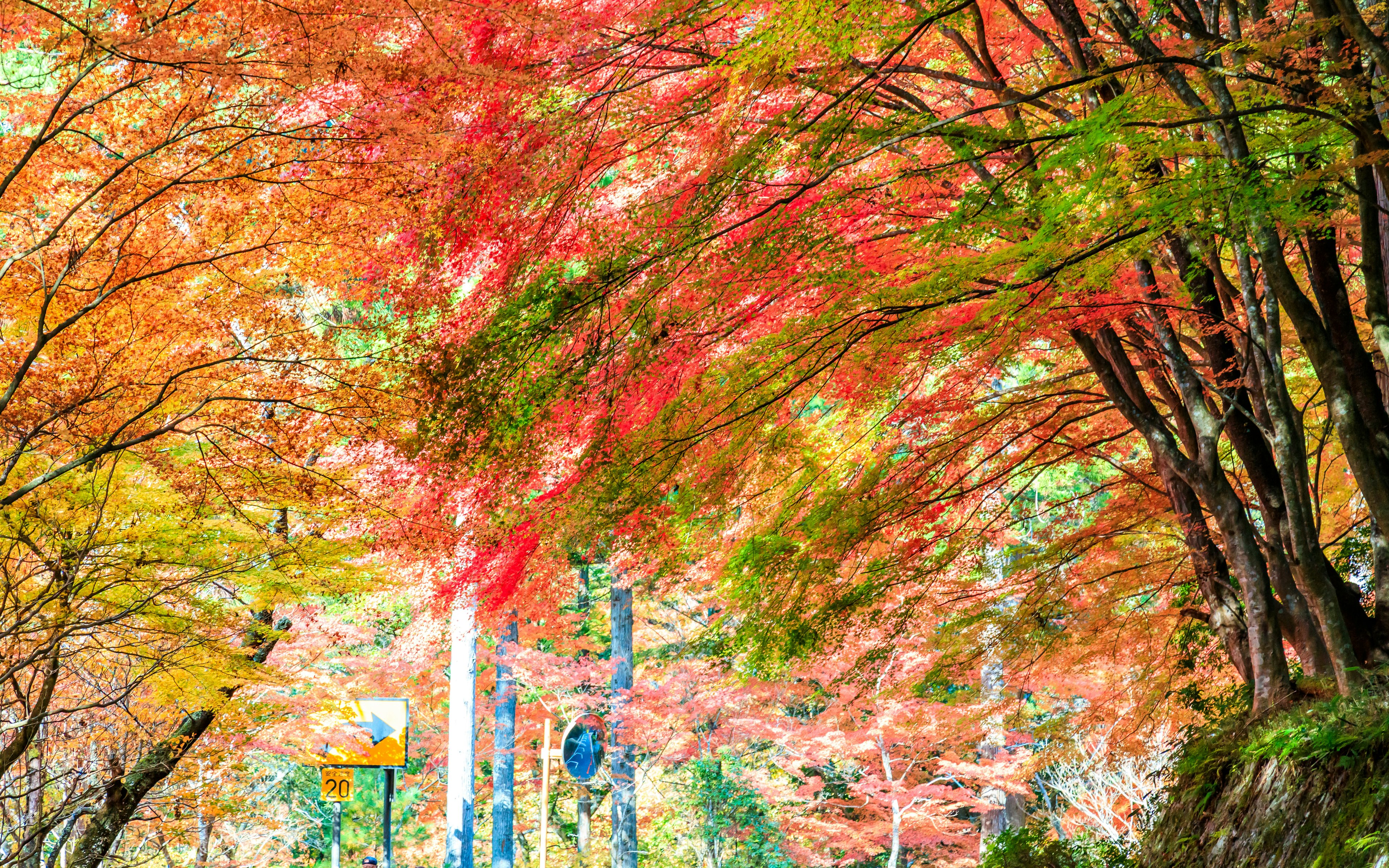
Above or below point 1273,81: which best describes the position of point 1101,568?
below

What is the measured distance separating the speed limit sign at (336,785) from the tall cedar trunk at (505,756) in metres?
3.78

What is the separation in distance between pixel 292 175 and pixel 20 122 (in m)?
1.35

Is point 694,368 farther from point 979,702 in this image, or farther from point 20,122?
point 979,702

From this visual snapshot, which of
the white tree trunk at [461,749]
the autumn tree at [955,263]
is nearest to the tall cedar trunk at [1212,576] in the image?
the autumn tree at [955,263]

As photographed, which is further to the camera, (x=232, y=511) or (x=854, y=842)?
(x=854, y=842)

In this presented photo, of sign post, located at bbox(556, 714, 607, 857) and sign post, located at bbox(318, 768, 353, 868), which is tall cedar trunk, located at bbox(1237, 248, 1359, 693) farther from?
sign post, located at bbox(556, 714, 607, 857)

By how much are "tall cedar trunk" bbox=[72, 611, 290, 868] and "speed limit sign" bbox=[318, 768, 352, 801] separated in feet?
4.14

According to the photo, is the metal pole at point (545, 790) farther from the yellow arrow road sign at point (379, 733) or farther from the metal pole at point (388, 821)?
the yellow arrow road sign at point (379, 733)

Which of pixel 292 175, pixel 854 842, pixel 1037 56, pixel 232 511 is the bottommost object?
pixel 854 842

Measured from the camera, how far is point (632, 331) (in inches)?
237

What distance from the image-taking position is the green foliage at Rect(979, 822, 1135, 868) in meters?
6.78

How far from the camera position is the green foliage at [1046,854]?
6777 millimetres

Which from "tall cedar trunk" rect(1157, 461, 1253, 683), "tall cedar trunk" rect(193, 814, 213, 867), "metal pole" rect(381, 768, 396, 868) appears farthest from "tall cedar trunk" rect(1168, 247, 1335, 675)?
"tall cedar trunk" rect(193, 814, 213, 867)

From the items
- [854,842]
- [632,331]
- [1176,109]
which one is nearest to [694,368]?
[632,331]
